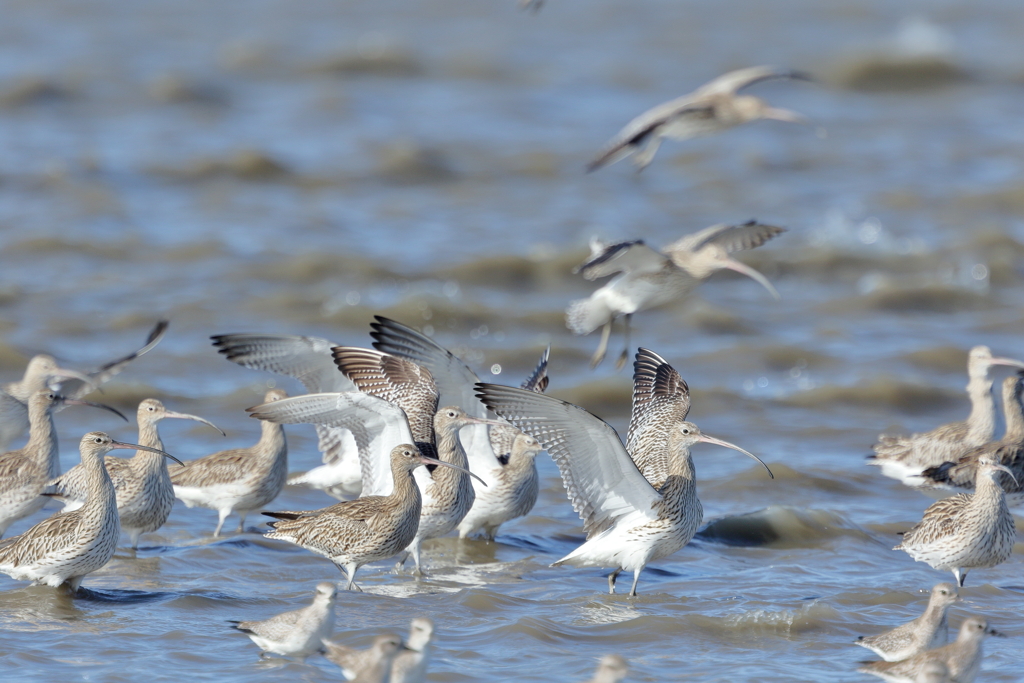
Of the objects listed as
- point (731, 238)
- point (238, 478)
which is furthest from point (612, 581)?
point (731, 238)

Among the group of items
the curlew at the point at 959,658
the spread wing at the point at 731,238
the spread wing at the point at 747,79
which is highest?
the spread wing at the point at 747,79

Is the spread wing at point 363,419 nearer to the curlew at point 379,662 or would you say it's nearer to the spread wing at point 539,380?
the spread wing at point 539,380

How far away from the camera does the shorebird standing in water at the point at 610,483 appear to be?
6812 millimetres

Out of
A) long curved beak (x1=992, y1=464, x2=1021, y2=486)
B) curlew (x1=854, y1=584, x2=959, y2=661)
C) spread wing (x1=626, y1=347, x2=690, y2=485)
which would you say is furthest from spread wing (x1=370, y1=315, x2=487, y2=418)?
curlew (x1=854, y1=584, x2=959, y2=661)

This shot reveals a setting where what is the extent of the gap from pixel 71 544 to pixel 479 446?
8.71 ft

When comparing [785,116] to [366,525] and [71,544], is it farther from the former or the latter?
[71,544]

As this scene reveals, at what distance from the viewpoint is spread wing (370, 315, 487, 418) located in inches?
324

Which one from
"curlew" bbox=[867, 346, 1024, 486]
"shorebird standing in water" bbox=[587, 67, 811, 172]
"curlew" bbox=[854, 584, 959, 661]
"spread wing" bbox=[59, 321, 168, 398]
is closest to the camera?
"curlew" bbox=[854, 584, 959, 661]

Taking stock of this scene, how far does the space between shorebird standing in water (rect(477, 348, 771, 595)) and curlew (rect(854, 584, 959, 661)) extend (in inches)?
54.2

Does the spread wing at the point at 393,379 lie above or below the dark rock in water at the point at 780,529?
above

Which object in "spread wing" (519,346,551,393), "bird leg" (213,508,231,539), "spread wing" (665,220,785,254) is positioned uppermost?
"spread wing" (665,220,785,254)

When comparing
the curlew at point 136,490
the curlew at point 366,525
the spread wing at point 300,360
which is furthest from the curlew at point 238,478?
the curlew at point 366,525

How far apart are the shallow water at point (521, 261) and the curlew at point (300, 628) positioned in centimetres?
20

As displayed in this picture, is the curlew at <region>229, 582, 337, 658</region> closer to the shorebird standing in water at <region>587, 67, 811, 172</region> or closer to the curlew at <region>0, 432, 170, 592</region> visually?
the curlew at <region>0, 432, 170, 592</region>
